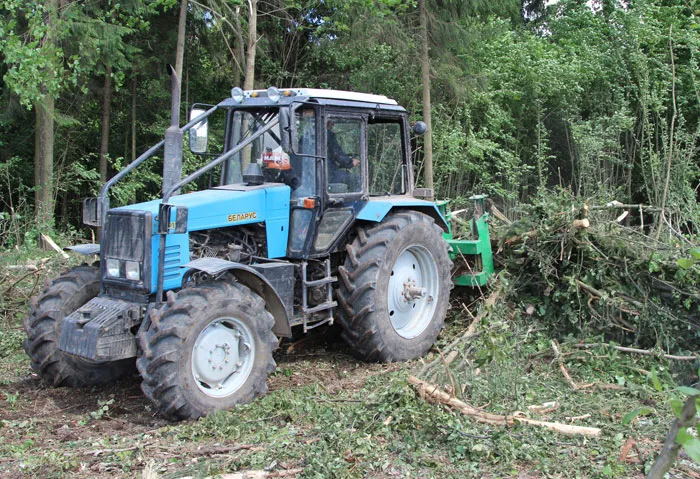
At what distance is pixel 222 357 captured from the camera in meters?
5.26

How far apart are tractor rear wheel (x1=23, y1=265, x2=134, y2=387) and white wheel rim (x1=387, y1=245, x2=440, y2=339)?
103 inches

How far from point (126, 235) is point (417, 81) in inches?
425

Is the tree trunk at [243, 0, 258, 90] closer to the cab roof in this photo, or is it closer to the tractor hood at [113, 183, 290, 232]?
→ the cab roof

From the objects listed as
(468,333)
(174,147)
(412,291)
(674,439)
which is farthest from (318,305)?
(674,439)

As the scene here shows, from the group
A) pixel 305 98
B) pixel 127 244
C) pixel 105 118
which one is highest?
pixel 105 118

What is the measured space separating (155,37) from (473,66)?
24.3 feet

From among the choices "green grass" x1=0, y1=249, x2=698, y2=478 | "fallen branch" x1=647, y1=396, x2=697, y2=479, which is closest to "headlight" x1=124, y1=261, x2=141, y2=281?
"green grass" x1=0, y1=249, x2=698, y2=478

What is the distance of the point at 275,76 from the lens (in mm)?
18438

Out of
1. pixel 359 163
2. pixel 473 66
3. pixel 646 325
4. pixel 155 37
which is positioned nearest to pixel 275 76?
pixel 155 37

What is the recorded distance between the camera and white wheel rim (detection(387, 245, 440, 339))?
681 cm

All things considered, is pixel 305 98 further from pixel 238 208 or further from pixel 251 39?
pixel 251 39

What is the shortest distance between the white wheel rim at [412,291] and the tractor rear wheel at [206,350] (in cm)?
168

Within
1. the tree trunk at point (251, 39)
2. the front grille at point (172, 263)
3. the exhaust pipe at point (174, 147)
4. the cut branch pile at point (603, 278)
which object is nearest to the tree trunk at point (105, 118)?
the tree trunk at point (251, 39)

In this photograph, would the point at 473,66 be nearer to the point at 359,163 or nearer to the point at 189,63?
the point at 189,63
